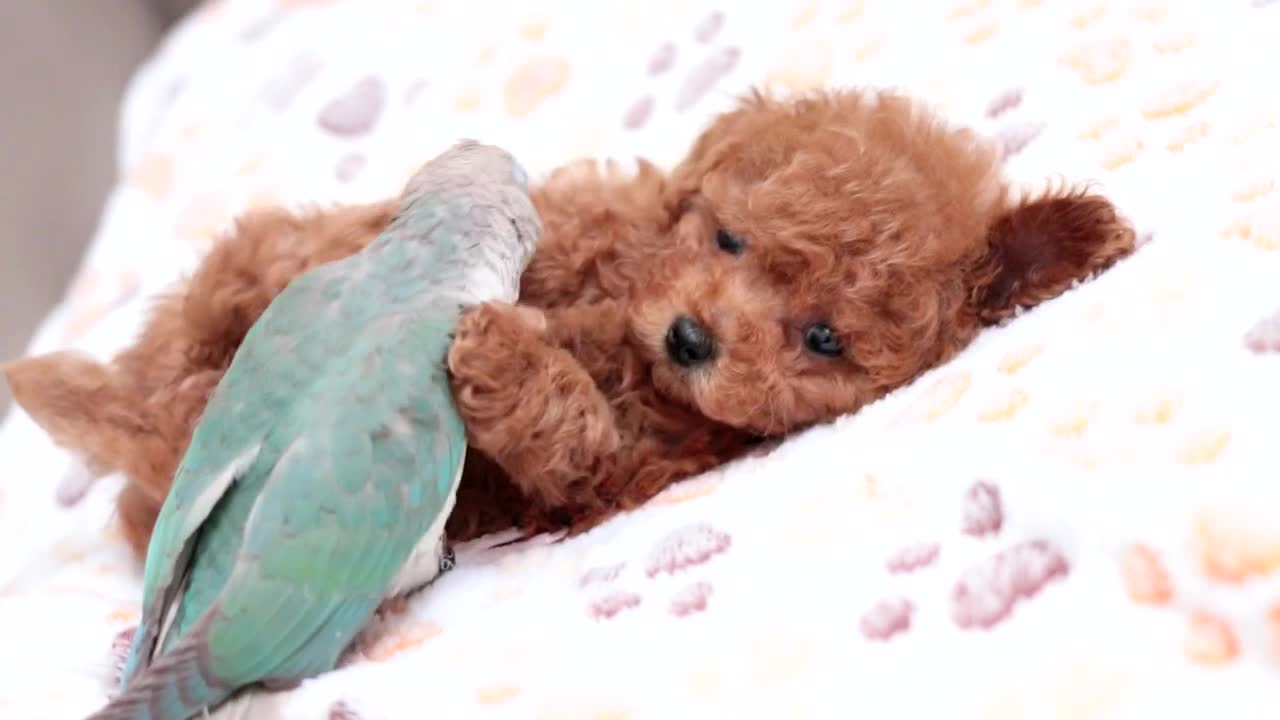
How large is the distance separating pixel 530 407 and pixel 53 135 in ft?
7.44

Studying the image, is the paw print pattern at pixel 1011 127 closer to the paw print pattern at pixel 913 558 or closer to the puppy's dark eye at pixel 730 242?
the puppy's dark eye at pixel 730 242

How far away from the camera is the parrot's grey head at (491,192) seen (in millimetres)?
1331

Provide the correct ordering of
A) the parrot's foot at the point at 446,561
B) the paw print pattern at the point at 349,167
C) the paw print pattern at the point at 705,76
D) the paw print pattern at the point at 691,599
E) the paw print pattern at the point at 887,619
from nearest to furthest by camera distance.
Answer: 1. the paw print pattern at the point at 887,619
2. the paw print pattern at the point at 691,599
3. the parrot's foot at the point at 446,561
4. the paw print pattern at the point at 705,76
5. the paw print pattern at the point at 349,167

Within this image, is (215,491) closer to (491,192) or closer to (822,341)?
(491,192)

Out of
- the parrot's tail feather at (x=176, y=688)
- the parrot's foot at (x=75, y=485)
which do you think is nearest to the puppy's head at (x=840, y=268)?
the parrot's tail feather at (x=176, y=688)

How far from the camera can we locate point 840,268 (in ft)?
4.43

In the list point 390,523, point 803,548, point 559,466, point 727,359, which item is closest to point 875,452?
point 803,548

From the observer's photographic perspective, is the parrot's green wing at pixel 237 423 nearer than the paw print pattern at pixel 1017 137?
Yes

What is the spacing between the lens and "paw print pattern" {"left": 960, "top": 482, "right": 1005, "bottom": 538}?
0.99m

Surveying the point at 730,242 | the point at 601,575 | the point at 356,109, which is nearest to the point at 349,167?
the point at 356,109

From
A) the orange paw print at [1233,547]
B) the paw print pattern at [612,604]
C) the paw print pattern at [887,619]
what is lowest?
the paw print pattern at [612,604]

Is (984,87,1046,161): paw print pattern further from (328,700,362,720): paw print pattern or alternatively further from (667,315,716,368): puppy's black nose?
(328,700,362,720): paw print pattern

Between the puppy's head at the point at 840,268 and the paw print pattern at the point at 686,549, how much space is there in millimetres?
213

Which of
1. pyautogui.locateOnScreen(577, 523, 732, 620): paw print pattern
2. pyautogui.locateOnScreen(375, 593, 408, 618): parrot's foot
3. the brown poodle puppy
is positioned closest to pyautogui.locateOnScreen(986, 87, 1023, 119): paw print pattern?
the brown poodle puppy
